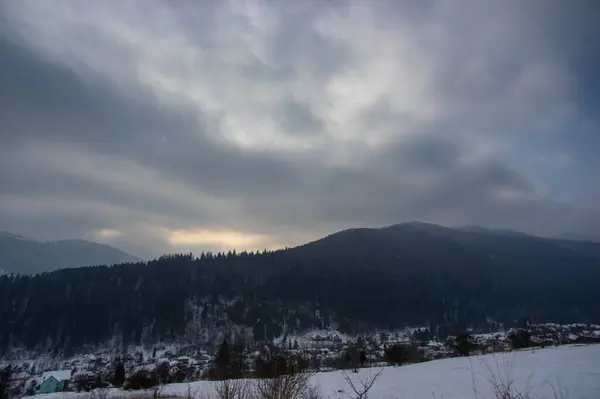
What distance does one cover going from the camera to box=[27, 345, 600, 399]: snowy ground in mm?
13391

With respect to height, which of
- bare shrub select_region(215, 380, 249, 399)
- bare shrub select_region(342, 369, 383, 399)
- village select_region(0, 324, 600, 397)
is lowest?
village select_region(0, 324, 600, 397)

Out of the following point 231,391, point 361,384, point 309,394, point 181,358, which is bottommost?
point 181,358

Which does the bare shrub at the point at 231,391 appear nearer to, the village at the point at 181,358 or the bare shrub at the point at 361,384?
the bare shrub at the point at 361,384

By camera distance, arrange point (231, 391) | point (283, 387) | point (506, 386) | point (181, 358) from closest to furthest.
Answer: point (283, 387), point (506, 386), point (231, 391), point (181, 358)

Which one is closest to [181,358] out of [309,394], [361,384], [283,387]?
[361,384]

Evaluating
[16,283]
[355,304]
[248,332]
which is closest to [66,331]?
[16,283]

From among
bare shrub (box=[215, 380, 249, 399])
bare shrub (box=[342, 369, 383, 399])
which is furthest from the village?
bare shrub (box=[215, 380, 249, 399])

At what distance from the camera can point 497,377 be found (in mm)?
17000

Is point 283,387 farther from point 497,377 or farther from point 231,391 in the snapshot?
point 497,377

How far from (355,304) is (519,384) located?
612 ft

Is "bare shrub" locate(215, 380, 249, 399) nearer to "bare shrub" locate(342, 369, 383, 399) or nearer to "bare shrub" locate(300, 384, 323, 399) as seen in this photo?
"bare shrub" locate(300, 384, 323, 399)

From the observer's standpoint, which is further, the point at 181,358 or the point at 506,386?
the point at 181,358

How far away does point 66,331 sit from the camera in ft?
511

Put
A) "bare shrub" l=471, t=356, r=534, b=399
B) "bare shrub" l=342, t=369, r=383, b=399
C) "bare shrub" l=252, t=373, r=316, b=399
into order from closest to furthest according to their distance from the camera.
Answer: "bare shrub" l=471, t=356, r=534, b=399 → "bare shrub" l=252, t=373, r=316, b=399 → "bare shrub" l=342, t=369, r=383, b=399
